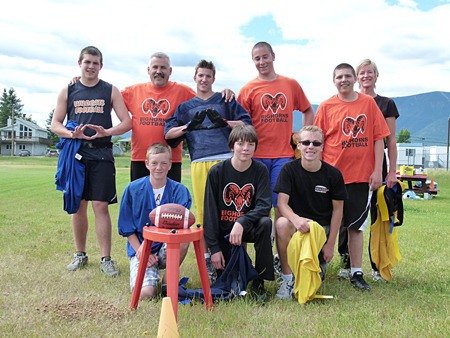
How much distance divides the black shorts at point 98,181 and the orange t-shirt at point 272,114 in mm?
1736

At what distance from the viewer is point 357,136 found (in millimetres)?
5066

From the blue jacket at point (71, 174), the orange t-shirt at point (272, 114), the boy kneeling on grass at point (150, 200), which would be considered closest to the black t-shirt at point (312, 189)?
the orange t-shirt at point (272, 114)

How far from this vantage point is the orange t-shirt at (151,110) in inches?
218

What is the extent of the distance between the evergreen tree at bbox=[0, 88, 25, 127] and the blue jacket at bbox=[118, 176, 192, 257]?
365ft

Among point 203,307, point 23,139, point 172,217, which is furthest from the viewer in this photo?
point 23,139

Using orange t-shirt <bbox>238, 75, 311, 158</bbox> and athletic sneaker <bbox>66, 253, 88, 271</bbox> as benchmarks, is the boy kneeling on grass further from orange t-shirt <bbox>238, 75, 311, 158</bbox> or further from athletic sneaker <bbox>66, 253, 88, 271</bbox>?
orange t-shirt <bbox>238, 75, 311, 158</bbox>

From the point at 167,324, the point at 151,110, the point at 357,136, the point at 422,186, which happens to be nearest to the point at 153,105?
the point at 151,110

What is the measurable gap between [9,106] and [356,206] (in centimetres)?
11629

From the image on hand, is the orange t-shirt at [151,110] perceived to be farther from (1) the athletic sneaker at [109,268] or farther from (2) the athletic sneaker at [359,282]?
(2) the athletic sneaker at [359,282]

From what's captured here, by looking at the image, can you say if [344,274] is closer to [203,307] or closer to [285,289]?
[285,289]

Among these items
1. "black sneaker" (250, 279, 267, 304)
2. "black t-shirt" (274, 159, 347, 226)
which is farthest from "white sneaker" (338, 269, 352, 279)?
"black sneaker" (250, 279, 267, 304)

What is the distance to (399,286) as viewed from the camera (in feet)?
16.1

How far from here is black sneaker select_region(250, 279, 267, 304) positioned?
4.26 m

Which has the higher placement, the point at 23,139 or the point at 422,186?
the point at 23,139
